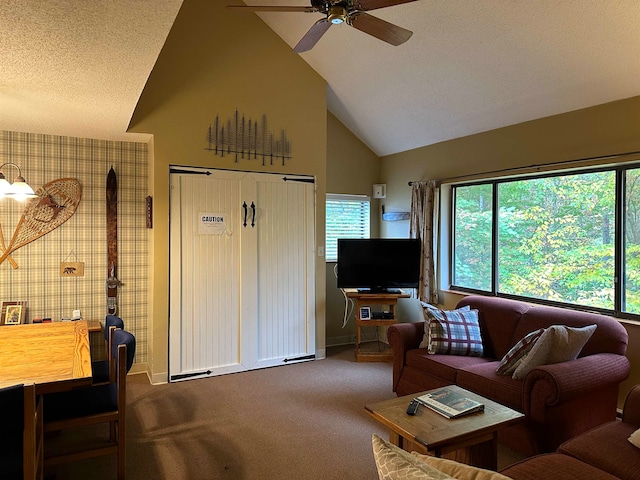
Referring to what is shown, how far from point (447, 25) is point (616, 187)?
72.6 inches

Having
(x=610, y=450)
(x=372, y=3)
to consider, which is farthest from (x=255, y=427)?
(x=372, y=3)

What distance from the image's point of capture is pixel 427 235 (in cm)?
488

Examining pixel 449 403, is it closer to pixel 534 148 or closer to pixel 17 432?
pixel 17 432

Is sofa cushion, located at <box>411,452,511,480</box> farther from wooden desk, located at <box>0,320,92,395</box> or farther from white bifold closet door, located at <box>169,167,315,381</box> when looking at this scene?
white bifold closet door, located at <box>169,167,315,381</box>

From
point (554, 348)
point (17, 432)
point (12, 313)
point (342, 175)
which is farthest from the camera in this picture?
point (342, 175)

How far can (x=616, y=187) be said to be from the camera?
340 cm

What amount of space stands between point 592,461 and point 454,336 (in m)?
1.59

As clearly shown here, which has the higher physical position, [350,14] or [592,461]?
[350,14]

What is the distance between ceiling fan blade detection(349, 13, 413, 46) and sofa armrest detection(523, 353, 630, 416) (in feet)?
7.12

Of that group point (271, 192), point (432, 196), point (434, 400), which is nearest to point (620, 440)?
point (434, 400)

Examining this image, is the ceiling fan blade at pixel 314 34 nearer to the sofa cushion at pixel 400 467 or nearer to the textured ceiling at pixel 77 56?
the textured ceiling at pixel 77 56

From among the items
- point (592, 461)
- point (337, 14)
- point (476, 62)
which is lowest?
point (592, 461)

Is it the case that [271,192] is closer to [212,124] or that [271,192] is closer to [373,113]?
[212,124]

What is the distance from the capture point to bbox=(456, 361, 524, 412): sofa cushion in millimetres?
2760
